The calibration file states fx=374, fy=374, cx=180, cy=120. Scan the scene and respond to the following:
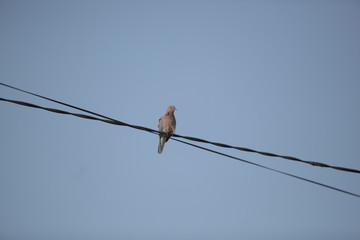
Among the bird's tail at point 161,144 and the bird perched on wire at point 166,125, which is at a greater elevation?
the bird perched on wire at point 166,125

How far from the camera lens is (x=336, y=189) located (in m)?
4.05

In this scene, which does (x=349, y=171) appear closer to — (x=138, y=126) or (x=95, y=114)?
(x=138, y=126)

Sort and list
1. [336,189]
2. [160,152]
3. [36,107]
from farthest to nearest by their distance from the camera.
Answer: [160,152]
[336,189]
[36,107]

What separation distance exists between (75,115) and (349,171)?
10.1ft

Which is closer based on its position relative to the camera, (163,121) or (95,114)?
(95,114)

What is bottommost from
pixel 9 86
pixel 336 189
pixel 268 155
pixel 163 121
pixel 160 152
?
pixel 336 189

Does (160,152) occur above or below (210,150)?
above

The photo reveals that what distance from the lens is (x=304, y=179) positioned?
409cm

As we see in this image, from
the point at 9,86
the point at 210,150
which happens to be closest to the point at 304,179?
the point at 210,150

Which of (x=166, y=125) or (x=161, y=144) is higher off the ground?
(x=166, y=125)

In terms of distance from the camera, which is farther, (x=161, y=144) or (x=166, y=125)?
(x=166, y=125)

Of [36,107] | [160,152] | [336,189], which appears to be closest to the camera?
[36,107]

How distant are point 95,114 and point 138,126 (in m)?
0.49

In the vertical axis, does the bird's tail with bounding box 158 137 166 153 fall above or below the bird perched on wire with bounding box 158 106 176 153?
below
